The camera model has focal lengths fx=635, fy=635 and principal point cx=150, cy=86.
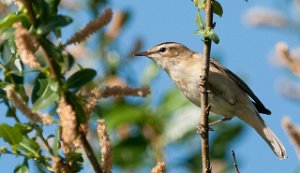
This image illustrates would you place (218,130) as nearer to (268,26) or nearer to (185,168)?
(185,168)

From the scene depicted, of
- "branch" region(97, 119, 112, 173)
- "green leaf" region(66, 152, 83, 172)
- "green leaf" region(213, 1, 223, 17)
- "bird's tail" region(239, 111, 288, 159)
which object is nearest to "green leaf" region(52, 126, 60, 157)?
"green leaf" region(66, 152, 83, 172)

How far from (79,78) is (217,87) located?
3142 mm

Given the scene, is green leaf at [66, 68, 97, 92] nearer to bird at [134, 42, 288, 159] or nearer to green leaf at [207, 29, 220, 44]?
green leaf at [207, 29, 220, 44]

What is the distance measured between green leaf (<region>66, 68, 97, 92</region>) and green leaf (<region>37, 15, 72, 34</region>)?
0.16 metres

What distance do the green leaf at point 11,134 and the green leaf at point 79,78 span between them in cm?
29

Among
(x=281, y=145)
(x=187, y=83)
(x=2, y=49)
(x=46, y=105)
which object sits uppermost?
(x=187, y=83)

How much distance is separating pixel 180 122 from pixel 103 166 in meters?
2.50

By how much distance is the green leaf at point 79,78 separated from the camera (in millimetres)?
1895

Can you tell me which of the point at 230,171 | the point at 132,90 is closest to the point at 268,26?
the point at 230,171

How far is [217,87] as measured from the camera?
196 inches

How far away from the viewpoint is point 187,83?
15.8 feet

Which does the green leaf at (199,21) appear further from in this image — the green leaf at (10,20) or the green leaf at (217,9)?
the green leaf at (10,20)

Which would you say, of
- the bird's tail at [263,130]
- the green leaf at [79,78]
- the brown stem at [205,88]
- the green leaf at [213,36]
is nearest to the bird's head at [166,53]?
the bird's tail at [263,130]

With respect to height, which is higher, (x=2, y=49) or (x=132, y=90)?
(x=2, y=49)
